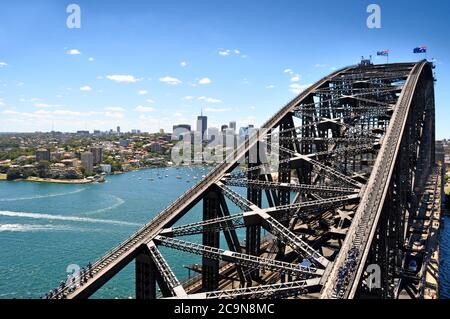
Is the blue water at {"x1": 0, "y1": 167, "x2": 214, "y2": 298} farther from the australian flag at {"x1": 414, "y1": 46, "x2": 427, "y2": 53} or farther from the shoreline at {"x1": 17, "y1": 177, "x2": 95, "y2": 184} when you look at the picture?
the australian flag at {"x1": 414, "y1": 46, "x2": 427, "y2": 53}

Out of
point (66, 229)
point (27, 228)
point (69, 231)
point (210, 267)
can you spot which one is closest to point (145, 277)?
point (210, 267)

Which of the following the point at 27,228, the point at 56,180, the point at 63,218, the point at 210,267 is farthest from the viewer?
the point at 56,180

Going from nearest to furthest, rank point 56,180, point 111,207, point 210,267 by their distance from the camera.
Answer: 1. point 210,267
2. point 111,207
3. point 56,180

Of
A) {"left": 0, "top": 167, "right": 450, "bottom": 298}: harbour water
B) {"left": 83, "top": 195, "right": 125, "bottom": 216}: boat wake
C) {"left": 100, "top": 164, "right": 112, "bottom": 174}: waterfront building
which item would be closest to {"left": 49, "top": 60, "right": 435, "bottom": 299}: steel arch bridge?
{"left": 0, "top": 167, "right": 450, "bottom": 298}: harbour water

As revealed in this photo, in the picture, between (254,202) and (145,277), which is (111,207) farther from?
(145,277)

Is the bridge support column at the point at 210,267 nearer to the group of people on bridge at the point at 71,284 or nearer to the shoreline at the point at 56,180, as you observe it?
the group of people on bridge at the point at 71,284
